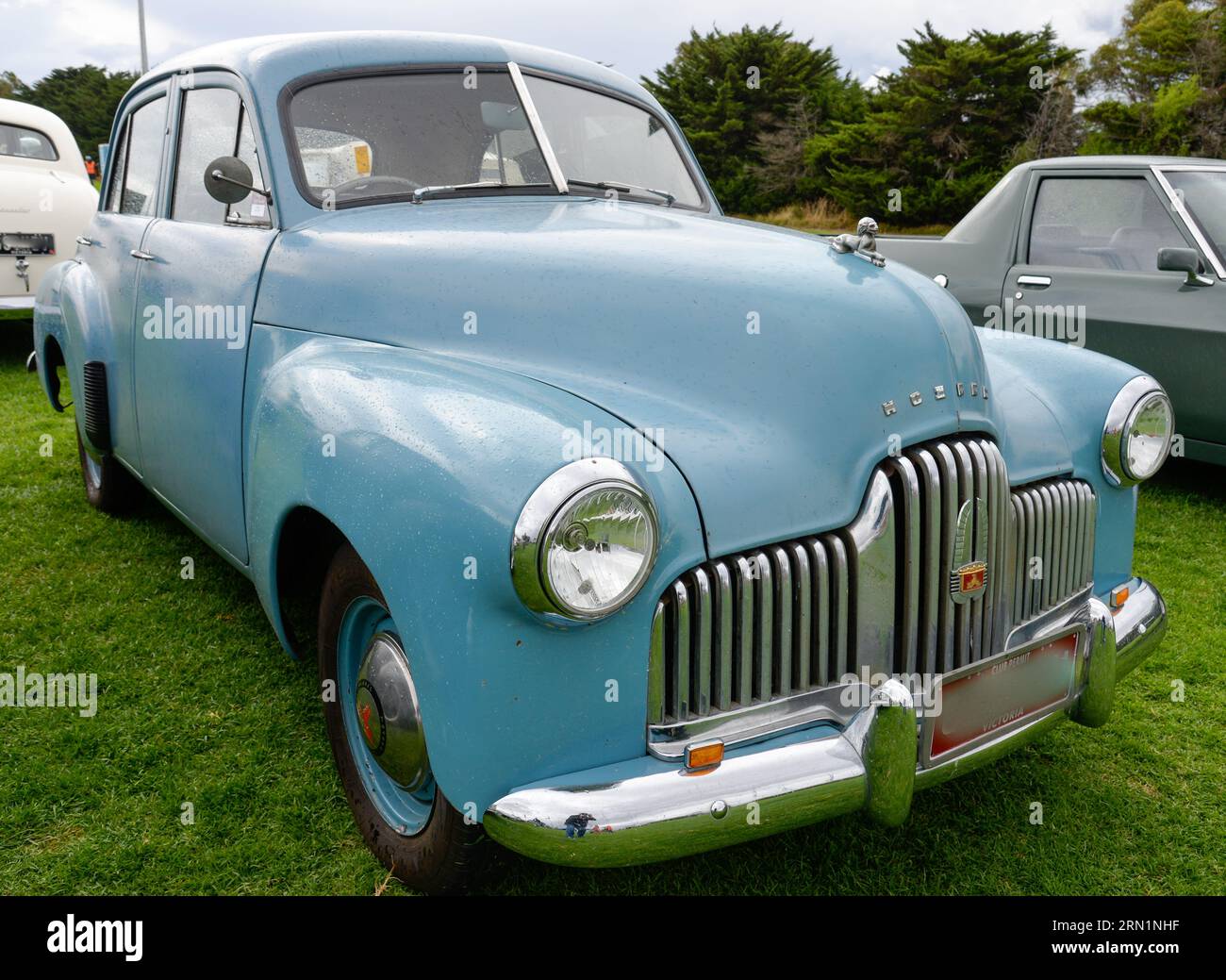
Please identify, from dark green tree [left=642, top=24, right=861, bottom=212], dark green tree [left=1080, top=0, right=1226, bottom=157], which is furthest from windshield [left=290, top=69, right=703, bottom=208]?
dark green tree [left=642, top=24, right=861, bottom=212]

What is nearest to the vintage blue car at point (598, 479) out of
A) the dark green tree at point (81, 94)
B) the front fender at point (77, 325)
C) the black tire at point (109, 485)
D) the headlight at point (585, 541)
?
the headlight at point (585, 541)


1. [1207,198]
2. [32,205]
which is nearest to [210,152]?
[1207,198]

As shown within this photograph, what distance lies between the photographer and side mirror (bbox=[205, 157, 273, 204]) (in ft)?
9.04

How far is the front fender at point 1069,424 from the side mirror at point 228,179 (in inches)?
81.4

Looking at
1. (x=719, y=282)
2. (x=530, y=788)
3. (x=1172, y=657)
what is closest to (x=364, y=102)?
(x=719, y=282)

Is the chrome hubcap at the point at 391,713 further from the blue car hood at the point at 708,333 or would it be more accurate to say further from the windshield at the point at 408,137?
the windshield at the point at 408,137

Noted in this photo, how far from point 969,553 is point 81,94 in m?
51.5

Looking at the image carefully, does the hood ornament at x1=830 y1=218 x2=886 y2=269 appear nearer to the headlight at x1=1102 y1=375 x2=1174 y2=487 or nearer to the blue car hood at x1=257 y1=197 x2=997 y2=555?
the blue car hood at x1=257 y1=197 x2=997 y2=555

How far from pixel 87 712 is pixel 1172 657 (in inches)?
136

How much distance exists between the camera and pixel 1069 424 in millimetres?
2684

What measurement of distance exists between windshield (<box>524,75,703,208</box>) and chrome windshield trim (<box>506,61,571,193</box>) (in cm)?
2

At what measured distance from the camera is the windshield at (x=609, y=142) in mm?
3125

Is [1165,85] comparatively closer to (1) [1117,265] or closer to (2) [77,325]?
(1) [1117,265]
